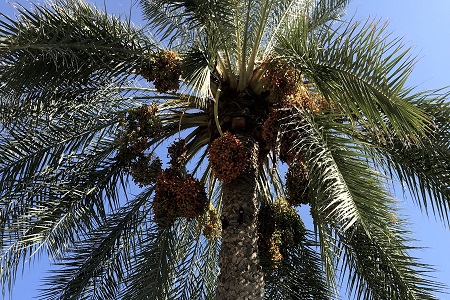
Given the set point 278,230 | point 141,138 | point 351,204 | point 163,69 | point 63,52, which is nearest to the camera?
point 351,204

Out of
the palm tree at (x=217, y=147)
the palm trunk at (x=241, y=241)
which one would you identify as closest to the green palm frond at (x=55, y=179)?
the palm tree at (x=217, y=147)

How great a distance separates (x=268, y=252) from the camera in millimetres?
6906

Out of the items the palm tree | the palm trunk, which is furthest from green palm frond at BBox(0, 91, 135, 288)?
the palm trunk

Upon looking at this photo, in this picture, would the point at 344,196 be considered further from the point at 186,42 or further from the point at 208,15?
the point at 186,42

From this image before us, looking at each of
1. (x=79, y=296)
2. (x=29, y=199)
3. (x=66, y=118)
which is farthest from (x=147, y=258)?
(x=66, y=118)

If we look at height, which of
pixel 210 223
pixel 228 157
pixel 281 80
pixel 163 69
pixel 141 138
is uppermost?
pixel 163 69

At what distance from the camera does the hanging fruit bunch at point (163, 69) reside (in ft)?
21.2

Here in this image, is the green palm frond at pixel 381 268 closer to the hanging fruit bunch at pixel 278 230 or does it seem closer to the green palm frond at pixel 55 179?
the hanging fruit bunch at pixel 278 230

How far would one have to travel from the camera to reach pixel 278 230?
707 centimetres

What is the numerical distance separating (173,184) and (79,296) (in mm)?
1701

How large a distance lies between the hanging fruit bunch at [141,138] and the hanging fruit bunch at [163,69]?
1.21 feet

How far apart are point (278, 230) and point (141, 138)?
179 cm

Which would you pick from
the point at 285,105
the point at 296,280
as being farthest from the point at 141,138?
the point at 296,280

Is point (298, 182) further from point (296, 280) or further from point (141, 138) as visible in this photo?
point (141, 138)
